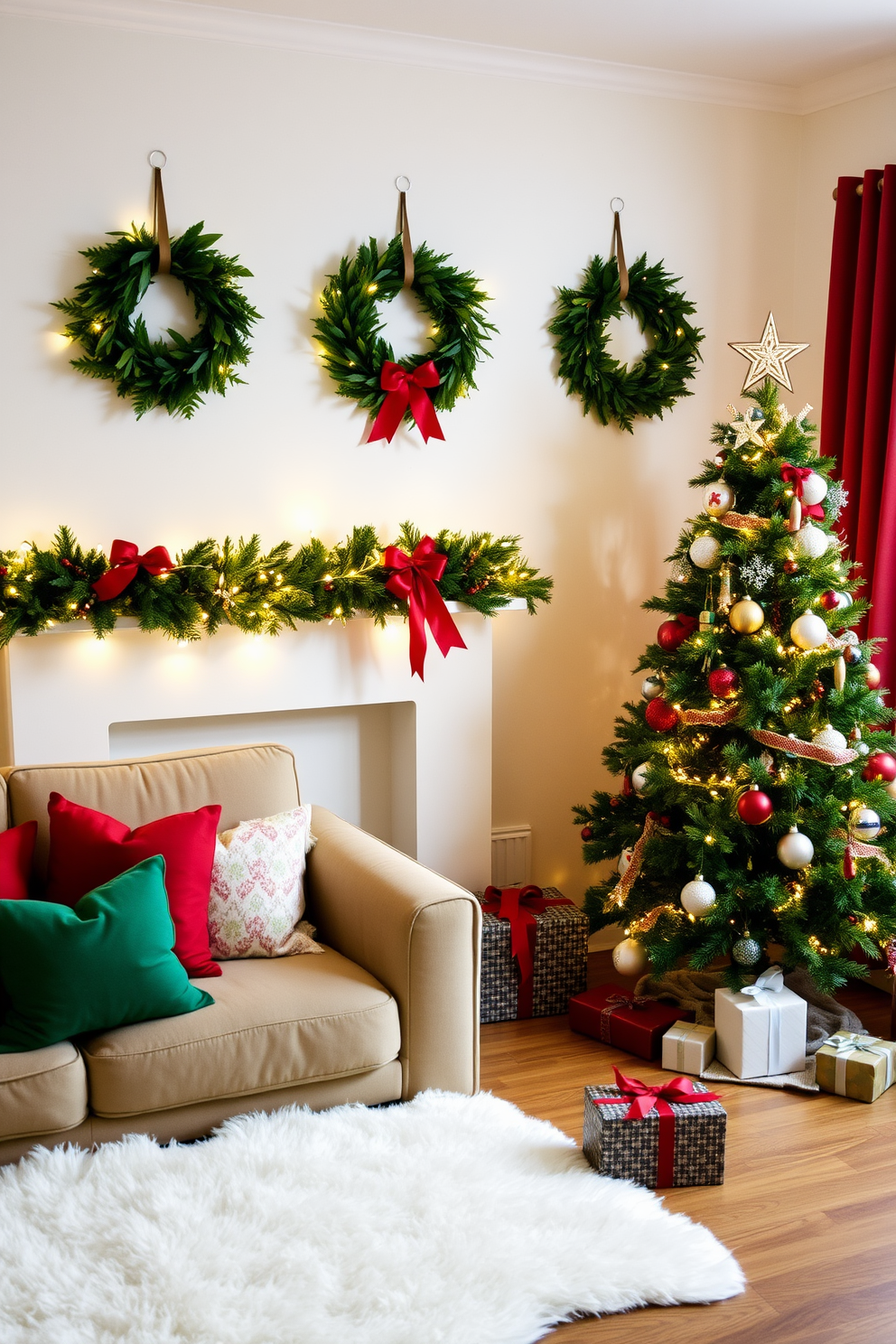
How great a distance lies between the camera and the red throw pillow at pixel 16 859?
245cm

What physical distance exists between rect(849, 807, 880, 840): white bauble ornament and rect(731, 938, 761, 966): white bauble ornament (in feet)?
1.26

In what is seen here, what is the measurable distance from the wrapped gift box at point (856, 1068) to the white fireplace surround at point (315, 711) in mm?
1164

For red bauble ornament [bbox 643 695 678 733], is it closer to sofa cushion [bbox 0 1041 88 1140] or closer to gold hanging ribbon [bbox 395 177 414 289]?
gold hanging ribbon [bbox 395 177 414 289]

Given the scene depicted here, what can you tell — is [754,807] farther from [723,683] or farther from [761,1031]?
[761,1031]

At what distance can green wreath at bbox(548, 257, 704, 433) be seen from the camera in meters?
3.63

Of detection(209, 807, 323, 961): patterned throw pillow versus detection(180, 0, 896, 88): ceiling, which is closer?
detection(209, 807, 323, 961): patterned throw pillow

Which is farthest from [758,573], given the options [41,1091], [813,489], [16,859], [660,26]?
[41,1091]

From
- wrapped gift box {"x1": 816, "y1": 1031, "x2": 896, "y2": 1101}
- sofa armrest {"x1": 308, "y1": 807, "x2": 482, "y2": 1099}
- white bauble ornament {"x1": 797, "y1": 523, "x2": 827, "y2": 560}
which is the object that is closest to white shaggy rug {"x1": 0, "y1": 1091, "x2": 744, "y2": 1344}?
sofa armrest {"x1": 308, "y1": 807, "x2": 482, "y2": 1099}

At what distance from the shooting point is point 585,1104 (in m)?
2.43

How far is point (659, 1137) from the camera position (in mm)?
2357

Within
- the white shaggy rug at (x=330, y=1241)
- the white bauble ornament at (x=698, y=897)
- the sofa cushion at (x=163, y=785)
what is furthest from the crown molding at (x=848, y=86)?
the white shaggy rug at (x=330, y=1241)

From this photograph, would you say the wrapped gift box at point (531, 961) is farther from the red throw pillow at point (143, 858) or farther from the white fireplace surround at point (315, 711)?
the red throw pillow at point (143, 858)

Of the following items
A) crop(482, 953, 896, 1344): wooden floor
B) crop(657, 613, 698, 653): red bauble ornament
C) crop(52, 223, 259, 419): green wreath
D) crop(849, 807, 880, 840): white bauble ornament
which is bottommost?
crop(482, 953, 896, 1344): wooden floor

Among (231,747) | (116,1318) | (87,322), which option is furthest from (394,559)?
(116,1318)
